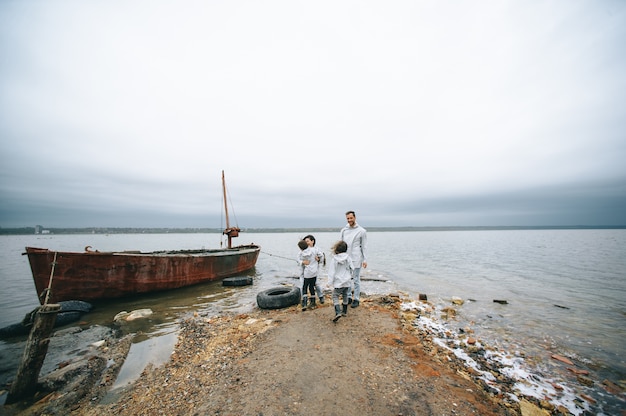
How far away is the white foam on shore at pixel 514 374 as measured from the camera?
4543 mm

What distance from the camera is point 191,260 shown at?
13.7 metres

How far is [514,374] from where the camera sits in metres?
5.32

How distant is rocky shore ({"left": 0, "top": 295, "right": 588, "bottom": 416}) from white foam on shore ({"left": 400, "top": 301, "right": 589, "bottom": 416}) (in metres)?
0.17

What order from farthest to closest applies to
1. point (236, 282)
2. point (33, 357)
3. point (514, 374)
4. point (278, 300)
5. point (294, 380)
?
point (236, 282) < point (278, 300) < point (514, 374) < point (33, 357) < point (294, 380)

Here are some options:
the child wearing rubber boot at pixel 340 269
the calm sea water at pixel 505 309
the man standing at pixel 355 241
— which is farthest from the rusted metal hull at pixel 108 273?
the man standing at pixel 355 241

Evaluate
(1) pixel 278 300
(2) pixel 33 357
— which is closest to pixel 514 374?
(1) pixel 278 300

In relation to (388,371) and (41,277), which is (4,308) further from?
(388,371)

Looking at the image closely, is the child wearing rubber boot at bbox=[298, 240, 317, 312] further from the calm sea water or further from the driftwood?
the driftwood

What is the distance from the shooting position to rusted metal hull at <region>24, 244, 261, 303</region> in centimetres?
943

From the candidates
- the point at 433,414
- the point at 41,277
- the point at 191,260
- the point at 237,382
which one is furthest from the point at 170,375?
the point at 191,260

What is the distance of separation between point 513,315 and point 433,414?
8973 mm

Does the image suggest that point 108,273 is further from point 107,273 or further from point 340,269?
point 340,269

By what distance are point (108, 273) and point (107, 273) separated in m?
0.03

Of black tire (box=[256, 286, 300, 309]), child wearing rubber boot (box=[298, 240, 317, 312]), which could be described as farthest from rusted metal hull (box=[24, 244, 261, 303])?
child wearing rubber boot (box=[298, 240, 317, 312])
